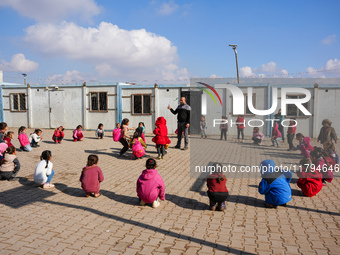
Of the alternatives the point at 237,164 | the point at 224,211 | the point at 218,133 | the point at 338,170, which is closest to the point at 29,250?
the point at 224,211

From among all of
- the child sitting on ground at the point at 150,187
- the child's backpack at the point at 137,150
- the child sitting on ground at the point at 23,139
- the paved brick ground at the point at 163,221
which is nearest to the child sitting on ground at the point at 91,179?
the paved brick ground at the point at 163,221

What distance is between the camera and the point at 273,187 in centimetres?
538

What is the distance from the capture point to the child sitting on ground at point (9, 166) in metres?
7.18

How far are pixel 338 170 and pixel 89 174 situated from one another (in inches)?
287

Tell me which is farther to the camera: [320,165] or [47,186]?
[47,186]

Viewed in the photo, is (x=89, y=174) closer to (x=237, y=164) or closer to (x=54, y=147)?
(x=237, y=164)

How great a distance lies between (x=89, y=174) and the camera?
5984 mm

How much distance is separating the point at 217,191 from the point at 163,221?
1.18m

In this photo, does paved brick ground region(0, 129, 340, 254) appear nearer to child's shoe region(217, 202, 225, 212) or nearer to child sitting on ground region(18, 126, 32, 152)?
child's shoe region(217, 202, 225, 212)

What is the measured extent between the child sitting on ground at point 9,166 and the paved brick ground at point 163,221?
0.24 meters

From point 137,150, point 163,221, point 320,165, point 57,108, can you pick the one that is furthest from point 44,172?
point 57,108

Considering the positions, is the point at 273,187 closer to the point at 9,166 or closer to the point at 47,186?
the point at 47,186

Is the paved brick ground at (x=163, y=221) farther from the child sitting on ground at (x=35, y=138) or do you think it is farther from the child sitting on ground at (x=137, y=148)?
the child sitting on ground at (x=35, y=138)

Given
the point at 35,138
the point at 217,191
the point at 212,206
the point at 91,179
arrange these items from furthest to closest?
the point at 35,138, the point at 91,179, the point at 212,206, the point at 217,191
